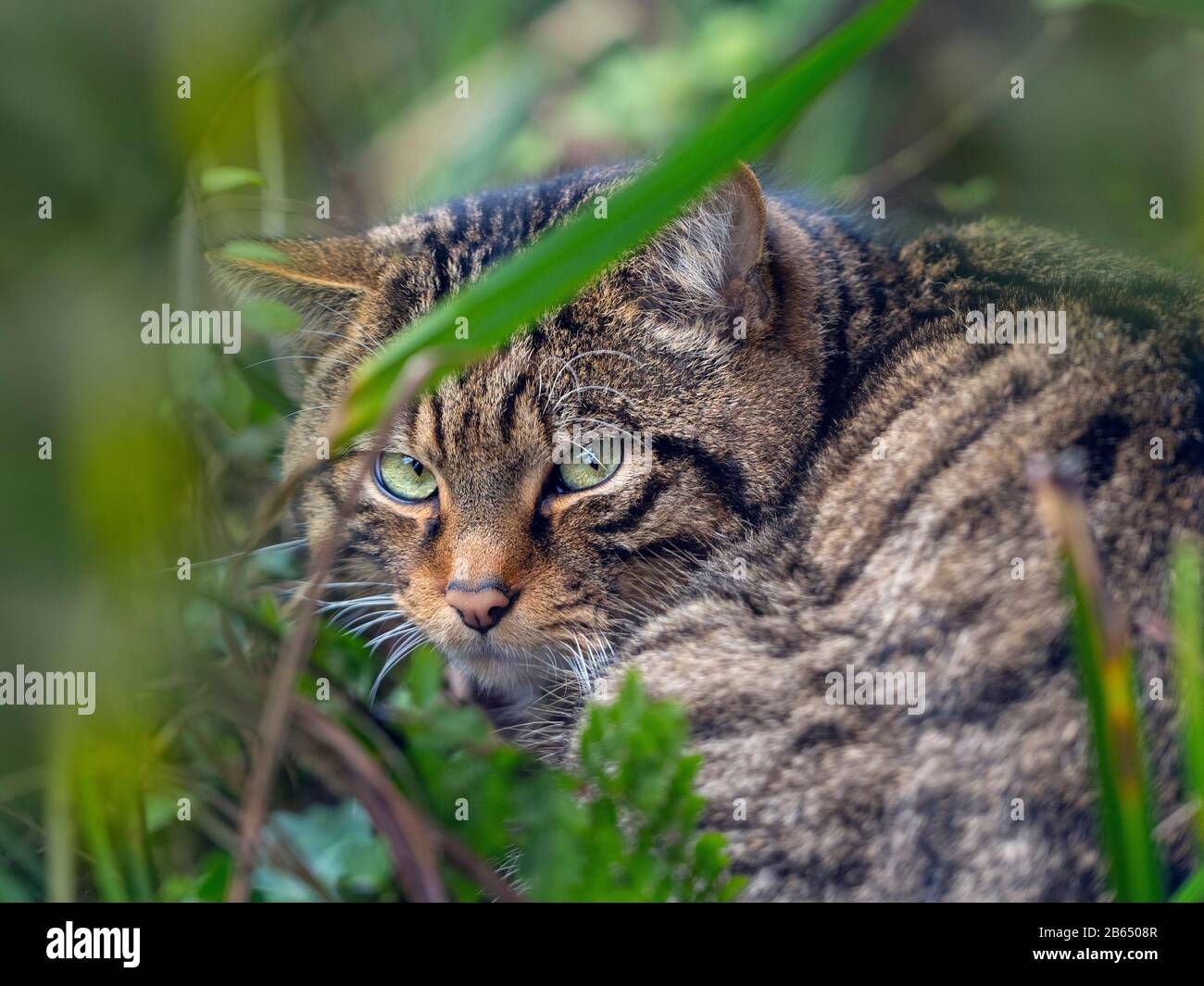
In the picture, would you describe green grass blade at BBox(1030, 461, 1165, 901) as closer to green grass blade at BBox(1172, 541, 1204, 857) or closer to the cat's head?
green grass blade at BBox(1172, 541, 1204, 857)

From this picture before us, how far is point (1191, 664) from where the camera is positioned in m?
1.05

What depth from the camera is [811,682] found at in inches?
60.1

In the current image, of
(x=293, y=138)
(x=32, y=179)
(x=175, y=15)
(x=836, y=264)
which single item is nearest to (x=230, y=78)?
(x=175, y=15)

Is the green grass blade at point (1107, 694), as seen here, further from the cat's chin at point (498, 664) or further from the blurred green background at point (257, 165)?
the cat's chin at point (498, 664)

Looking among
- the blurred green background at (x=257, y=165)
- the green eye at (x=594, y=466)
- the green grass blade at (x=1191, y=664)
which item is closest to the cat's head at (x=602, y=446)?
the green eye at (x=594, y=466)

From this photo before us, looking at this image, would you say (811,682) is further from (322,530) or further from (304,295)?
(304,295)

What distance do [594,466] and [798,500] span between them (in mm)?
345

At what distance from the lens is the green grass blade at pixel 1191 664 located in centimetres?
105

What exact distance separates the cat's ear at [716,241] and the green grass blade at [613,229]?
426mm

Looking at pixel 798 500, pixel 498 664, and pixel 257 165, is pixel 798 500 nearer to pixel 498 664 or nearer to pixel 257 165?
pixel 498 664

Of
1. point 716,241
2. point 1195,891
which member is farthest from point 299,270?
point 1195,891

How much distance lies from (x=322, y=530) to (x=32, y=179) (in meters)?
1.14

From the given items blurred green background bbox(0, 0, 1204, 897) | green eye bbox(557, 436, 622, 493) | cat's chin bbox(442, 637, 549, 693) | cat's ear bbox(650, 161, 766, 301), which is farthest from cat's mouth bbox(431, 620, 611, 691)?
cat's ear bbox(650, 161, 766, 301)

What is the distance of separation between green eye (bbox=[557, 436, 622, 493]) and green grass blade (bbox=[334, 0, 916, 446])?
60 cm
